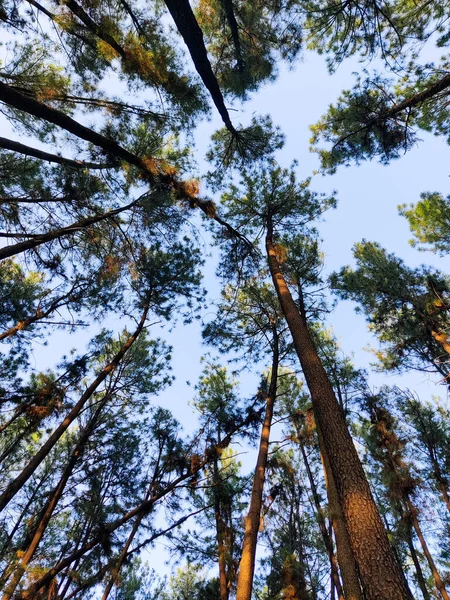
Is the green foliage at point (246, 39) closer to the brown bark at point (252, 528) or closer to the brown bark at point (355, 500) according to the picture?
the brown bark at point (355, 500)

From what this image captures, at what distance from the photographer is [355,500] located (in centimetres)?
332

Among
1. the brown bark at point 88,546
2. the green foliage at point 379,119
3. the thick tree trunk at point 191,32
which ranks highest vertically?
the green foliage at point 379,119

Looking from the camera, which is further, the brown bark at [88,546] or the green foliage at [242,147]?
the green foliage at [242,147]

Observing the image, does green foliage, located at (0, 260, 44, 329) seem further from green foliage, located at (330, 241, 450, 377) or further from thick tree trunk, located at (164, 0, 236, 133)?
green foliage, located at (330, 241, 450, 377)

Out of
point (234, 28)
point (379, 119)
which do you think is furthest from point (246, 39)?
point (379, 119)

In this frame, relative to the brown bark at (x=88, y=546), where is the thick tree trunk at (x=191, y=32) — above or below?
above

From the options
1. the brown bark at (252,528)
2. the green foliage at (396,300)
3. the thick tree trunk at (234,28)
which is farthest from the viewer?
the green foliage at (396,300)

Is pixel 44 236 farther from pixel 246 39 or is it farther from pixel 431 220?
pixel 431 220

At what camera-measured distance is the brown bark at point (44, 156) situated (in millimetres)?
4984

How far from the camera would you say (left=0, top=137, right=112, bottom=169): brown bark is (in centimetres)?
498

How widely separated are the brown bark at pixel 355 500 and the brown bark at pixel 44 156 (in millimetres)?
4864

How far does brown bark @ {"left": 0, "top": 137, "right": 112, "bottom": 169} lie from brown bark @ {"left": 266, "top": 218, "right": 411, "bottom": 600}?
4864 millimetres

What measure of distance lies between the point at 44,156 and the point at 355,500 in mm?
6544

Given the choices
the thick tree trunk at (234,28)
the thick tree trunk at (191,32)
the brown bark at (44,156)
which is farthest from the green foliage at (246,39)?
the brown bark at (44,156)
